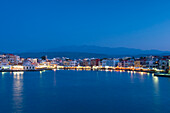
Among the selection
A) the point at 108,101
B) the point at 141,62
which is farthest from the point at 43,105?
the point at 141,62

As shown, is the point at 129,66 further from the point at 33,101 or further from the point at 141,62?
the point at 33,101

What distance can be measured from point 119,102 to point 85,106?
2.37m

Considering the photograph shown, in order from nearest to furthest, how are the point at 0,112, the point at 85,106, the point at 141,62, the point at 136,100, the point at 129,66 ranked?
the point at 0,112
the point at 85,106
the point at 136,100
the point at 141,62
the point at 129,66

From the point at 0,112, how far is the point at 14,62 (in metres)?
54.7

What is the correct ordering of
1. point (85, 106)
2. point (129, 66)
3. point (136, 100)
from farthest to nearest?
point (129, 66) < point (136, 100) < point (85, 106)

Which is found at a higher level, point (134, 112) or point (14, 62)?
point (14, 62)

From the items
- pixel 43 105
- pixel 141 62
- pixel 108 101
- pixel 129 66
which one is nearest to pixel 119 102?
pixel 108 101

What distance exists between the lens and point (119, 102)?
1348 cm

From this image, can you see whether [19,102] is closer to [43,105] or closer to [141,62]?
[43,105]

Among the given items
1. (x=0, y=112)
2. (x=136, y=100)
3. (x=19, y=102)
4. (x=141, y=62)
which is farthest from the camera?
(x=141, y=62)

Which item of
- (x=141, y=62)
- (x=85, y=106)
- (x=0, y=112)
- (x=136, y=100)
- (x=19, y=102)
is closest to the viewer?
(x=0, y=112)

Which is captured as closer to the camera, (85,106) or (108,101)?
(85,106)

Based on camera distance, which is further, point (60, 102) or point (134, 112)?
point (60, 102)

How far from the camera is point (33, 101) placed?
1354 cm
